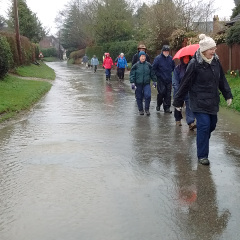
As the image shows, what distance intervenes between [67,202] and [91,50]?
4956cm

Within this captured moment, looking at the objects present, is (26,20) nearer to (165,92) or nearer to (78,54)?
(78,54)

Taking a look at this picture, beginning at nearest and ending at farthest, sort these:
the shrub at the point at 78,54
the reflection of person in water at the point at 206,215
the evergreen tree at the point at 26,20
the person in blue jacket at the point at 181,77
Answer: the reflection of person in water at the point at 206,215
the person in blue jacket at the point at 181,77
the evergreen tree at the point at 26,20
the shrub at the point at 78,54

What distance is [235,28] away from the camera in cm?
1695

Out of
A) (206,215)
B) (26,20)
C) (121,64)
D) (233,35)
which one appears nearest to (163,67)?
(206,215)

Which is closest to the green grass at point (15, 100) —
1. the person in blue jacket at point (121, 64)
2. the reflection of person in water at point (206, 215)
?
the reflection of person in water at point (206, 215)

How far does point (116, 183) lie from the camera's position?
199 inches

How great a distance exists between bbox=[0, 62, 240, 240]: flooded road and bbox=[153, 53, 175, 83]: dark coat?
1.78 meters

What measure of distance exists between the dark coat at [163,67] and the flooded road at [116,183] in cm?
178

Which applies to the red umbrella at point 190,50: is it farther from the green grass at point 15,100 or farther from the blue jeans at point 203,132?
the green grass at point 15,100

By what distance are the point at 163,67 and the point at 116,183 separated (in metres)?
5.94

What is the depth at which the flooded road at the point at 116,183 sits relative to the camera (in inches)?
149

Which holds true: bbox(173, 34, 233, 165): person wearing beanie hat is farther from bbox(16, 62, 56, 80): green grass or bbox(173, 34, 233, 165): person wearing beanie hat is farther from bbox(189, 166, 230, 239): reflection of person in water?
bbox(16, 62, 56, 80): green grass

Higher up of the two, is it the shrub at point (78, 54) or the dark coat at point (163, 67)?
the dark coat at point (163, 67)

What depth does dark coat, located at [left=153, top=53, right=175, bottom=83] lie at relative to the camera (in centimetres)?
1042
